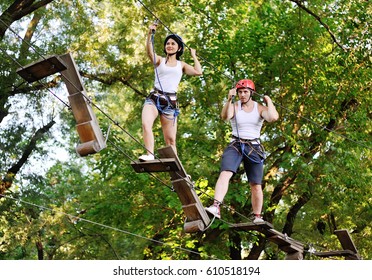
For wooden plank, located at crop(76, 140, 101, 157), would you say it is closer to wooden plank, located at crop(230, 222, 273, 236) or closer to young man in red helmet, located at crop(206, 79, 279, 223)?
young man in red helmet, located at crop(206, 79, 279, 223)

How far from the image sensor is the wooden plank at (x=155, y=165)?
577 centimetres

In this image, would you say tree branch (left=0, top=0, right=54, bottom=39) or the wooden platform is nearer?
the wooden platform

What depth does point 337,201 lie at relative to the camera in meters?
12.9

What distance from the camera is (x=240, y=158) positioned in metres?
6.69

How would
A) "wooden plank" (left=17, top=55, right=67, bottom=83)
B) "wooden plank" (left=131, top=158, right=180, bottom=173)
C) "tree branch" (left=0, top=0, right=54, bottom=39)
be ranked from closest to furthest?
"wooden plank" (left=17, top=55, right=67, bottom=83), "wooden plank" (left=131, top=158, right=180, bottom=173), "tree branch" (left=0, top=0, right=54, bottom=39)

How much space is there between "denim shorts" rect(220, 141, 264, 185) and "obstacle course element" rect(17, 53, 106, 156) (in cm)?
161

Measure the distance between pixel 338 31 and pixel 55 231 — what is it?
737 centimetres

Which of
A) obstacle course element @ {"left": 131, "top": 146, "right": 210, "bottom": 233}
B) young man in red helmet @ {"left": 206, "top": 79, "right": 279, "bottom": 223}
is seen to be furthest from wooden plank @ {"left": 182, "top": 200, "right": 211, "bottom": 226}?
young man in red helmet @ {"left": 206, "top": 79, "right": 279, "bottom": 223}

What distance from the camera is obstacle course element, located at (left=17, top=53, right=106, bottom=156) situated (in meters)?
5.19

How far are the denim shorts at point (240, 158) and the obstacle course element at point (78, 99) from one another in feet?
5.27

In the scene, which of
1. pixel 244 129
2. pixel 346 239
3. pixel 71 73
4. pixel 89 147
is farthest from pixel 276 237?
pixel 71 73

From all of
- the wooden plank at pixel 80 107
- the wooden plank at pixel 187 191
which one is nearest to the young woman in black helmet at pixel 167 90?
the wooden plank at pixel 187 191

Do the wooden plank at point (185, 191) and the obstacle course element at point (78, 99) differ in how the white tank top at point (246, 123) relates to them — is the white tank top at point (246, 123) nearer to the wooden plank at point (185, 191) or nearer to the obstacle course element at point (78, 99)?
the wooden plank at point (185, 191)

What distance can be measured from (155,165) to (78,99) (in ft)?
2.94
